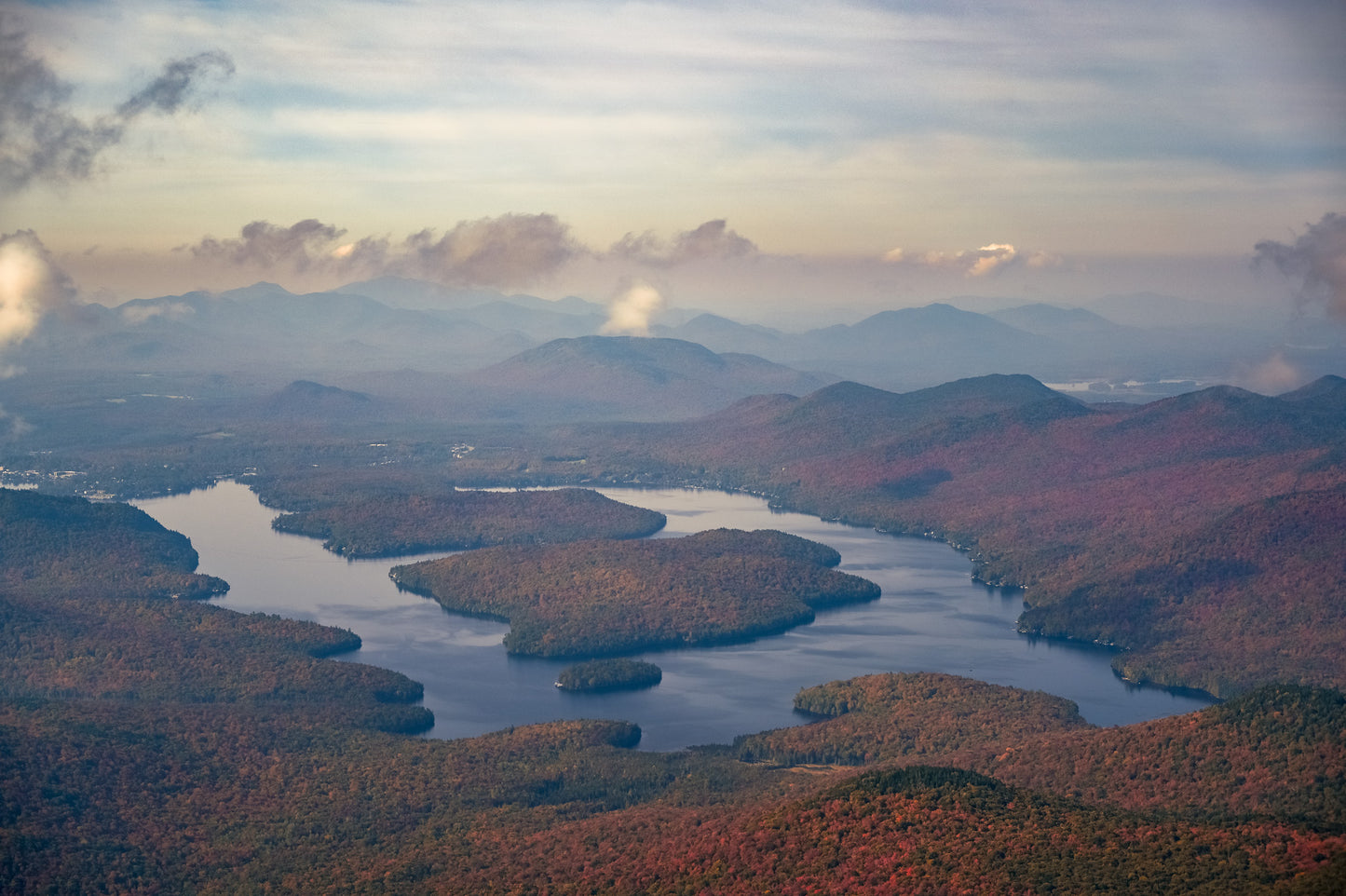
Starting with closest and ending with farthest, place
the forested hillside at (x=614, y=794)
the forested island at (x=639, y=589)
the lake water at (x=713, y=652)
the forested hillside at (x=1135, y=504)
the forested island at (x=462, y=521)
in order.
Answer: the forested hillside at (x=614, y=794) < the lake water at (x=713, y=652) < the forested hillside at (x=1135, y=504) < the forested island at (x=639, y=589) < the forested island at (x=462, y=521)

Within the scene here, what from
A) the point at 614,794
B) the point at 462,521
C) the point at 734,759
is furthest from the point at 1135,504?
the point at 614,794

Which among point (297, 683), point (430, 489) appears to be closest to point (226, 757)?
point (297, 683)

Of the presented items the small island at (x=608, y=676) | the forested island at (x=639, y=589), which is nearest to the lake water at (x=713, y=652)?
the small island at (x=608, y=676)

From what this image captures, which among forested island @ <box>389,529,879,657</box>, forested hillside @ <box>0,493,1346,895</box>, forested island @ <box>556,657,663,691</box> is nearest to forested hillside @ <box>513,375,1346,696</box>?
forested island @ <box>389,529,879,657</box>

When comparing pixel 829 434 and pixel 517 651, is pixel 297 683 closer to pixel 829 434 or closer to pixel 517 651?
pixel 517 651

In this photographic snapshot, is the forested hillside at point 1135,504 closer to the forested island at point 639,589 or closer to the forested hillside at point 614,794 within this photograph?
the forested island at point 639,589

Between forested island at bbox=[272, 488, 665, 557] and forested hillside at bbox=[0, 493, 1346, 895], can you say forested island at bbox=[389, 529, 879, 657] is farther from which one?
forested hillside at bbox=[0, 493, 1346, 895]
